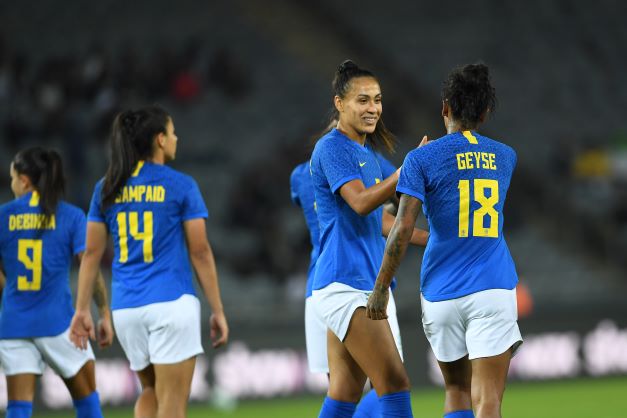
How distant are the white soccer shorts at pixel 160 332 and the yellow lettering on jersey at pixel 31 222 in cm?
117

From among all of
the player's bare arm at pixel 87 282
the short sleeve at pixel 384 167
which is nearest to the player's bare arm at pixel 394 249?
the short sleeve at pixel 384 167

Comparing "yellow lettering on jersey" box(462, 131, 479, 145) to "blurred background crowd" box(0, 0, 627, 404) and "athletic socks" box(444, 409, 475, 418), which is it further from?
"blurred background crowd" box(0, 0, 627, 404)

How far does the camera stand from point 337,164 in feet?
17.2

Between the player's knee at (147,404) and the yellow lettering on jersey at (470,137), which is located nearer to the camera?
the yellow lettering on jersey at (470,137)

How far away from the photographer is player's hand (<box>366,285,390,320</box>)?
4.95 metres

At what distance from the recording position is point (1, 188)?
1545cm

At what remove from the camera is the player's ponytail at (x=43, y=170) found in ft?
22.0

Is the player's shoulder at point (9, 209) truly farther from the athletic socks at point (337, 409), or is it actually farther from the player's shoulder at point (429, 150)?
the player's shoulder at point (429, 150)

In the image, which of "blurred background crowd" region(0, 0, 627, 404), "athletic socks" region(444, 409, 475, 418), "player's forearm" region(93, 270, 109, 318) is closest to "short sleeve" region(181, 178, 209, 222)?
"player's forearm" region(93, 270, 109, 318)

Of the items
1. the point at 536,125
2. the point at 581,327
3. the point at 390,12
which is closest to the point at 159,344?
the point at 581,327

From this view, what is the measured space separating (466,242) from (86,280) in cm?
209

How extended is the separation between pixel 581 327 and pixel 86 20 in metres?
Answer: 10.2

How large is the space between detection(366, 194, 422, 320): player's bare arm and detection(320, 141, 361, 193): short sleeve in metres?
0.38

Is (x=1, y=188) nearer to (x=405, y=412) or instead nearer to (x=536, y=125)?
(x=536, y=125)
